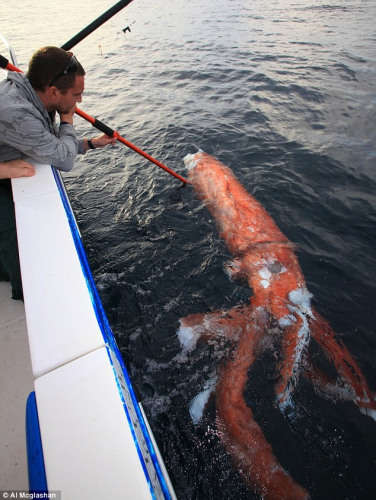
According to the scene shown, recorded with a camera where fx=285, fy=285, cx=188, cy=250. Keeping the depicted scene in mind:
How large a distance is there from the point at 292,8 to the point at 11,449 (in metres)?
23.9

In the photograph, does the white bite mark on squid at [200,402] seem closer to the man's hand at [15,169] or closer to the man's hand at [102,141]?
the man's hand at [15,169]

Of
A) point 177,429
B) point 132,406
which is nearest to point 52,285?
point 132,406

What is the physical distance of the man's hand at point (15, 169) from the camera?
8.05 feet

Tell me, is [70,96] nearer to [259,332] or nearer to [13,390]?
[13,390]

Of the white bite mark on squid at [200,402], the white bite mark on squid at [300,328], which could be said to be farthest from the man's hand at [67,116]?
the white bite mark on squid at [300,328]

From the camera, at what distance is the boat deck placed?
1.79 metres

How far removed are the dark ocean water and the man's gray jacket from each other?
1469mm

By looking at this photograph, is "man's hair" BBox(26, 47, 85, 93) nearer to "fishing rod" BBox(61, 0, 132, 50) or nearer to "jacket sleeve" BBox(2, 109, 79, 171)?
"jacket sleeve" BBox(2, 109, 79, 171)

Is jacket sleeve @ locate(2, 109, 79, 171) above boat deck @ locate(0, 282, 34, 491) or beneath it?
above

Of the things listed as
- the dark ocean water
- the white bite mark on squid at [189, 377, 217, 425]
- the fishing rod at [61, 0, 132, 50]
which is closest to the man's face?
the fishing rod at [61, 0, 132, 50]

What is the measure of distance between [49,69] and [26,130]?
0.57m

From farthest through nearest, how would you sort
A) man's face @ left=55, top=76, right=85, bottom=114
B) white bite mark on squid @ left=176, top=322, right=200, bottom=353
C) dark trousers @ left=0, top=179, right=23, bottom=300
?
white bite mark on squid @ left=176, top=322, right=200, bottom=353, man's face @ left=55, top=76, right=85, bottom=114, dark trousers @ left=0, top=179, right=23, bottom=300

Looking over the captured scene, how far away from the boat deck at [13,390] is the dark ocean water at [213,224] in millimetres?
870

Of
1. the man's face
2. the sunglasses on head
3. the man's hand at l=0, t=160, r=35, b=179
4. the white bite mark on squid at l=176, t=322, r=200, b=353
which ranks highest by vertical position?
the sunglasses on head
